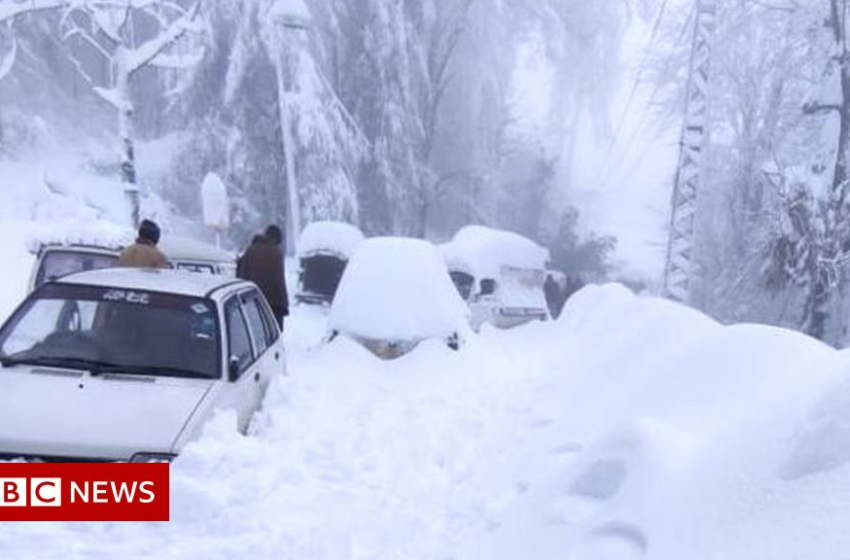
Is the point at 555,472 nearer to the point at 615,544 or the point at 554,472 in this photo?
the point at 554,472

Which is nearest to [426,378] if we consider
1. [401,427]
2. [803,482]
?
[401,427]

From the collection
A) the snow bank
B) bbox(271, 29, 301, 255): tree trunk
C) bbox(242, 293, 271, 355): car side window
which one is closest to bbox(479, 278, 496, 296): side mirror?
bbox(271, 29, 301, 255): tree trunk

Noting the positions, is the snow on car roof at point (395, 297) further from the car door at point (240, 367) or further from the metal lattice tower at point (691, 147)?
the metal lattice tower at point (691, 147)

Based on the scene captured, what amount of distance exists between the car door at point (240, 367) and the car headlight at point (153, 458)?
0.71 meters

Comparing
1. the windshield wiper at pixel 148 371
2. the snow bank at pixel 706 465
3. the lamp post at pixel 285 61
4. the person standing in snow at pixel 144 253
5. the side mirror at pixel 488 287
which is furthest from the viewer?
the lamp post at pixel 285 61

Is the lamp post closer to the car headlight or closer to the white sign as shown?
the white sign

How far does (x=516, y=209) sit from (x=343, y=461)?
30242 millimetres

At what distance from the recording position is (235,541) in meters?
3.93

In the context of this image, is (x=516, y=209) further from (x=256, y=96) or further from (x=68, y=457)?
(x=68, y=457)

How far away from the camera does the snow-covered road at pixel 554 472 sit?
124 inches

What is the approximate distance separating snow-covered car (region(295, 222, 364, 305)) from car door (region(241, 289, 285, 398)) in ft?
35.4

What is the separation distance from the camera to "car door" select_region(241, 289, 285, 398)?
→ 6.14m

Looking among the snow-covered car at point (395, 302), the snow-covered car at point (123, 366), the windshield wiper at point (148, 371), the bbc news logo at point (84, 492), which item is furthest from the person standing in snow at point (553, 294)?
the bbc news logo at point (84, 492)

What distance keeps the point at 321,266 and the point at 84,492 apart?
14079mm
